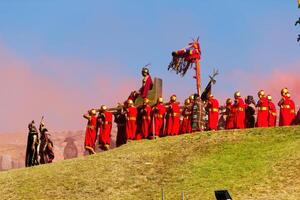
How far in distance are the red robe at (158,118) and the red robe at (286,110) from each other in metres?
5.13

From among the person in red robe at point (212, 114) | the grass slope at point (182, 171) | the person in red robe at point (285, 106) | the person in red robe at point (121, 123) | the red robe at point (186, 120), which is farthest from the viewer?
the person in red robe at point (121, 123)

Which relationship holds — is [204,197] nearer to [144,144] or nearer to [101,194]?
[101,194]

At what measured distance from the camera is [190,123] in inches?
1345

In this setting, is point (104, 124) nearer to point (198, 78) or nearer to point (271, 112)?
point (198, 78)

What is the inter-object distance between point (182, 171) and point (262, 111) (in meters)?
7.46

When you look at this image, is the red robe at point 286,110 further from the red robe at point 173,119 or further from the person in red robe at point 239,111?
the red robe at point 173,119

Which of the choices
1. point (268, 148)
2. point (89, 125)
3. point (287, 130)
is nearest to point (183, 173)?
point (268, 148)

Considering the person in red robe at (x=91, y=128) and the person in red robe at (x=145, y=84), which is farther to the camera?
the person in red robe at (x=91, y=128)

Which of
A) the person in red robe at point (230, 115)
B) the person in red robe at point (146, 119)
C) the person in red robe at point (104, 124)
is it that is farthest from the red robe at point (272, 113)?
the person in red robe at point (104, 124)

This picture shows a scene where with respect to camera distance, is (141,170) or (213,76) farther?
(213,76)

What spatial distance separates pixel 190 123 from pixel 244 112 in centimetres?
242

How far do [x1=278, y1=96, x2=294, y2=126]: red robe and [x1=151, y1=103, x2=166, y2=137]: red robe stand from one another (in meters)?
5.13

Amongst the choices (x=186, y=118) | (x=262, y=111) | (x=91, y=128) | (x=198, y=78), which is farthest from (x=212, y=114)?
(x=91, y=128)

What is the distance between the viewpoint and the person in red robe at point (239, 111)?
33531mm
